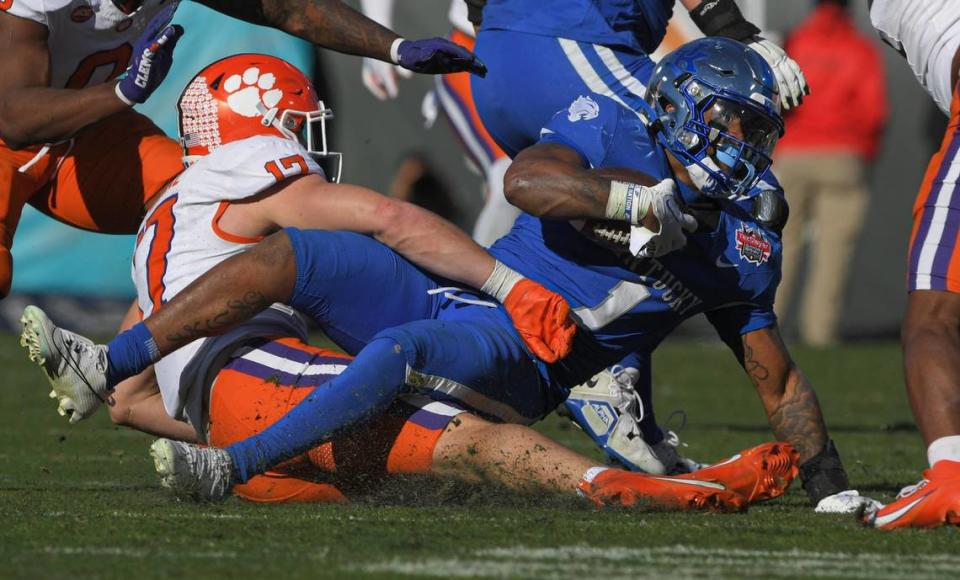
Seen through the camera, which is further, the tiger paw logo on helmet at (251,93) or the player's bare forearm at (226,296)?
the tiger paw logo on helmet at (251,93)

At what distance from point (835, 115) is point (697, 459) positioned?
6336 millimetres

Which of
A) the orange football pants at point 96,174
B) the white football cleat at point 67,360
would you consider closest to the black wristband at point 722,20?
the orange football pants at point 96,174

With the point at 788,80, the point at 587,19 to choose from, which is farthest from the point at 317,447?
the point at 587,19

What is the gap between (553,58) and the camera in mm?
5293

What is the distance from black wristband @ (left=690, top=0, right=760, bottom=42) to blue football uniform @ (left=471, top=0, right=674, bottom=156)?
7.6 inches

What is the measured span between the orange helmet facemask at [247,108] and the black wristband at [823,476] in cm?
175

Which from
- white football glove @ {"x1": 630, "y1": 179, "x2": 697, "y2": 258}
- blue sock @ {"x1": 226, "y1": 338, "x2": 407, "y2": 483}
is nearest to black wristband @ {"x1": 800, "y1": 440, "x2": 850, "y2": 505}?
white football glove @ {"x1": 630, "y1": 179, "x2": 697, "y2": 258}

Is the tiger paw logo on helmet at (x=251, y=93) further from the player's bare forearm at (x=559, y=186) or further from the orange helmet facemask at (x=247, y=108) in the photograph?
the player's bare forearm at (x=559, y=186)

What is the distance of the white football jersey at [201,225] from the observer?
4570 mm

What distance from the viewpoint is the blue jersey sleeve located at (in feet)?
14.4

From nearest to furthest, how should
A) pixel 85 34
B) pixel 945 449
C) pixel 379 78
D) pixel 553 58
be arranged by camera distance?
1. pixel 945 449
2. pixel 553 58
3. pixel 85 34
4. pixel 379 78

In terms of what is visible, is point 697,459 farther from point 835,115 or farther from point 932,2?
point 835,115

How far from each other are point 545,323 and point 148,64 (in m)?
1.50

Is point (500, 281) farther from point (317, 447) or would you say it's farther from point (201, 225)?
point (201, 225)
